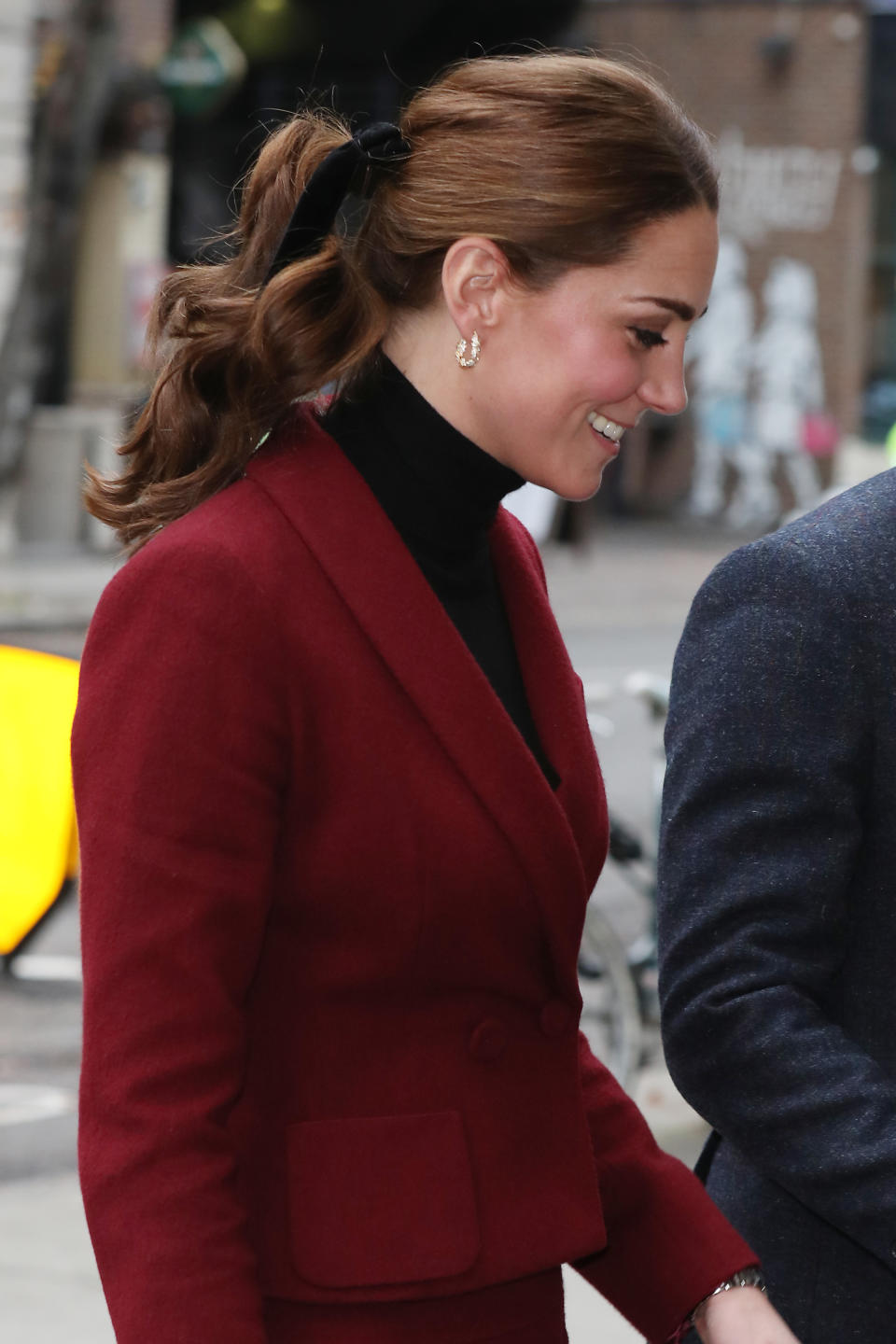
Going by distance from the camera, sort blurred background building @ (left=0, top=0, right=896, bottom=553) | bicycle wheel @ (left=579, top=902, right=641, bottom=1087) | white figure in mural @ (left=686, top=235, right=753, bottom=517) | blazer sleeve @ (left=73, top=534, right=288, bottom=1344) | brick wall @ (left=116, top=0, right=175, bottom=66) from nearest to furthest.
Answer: blazer sleeve @ (left=73, top=534, right=288, bottom=1344) → bicycle wheel @ (left=579, top=902, right=641, bottom=1087) → blurred background building @ (left=0, top=0, right=896, bottom=553) → brick wall @ (left=116, top=0, right=175, bottom=66) → white figure in mural @ (left=686, top=235, right=753, bottom=517)

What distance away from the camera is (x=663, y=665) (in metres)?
13.2

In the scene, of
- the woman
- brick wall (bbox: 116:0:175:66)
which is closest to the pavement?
the woman

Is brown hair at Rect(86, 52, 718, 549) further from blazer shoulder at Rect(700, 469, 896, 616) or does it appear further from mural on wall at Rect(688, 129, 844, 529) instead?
mural on wall at Rect(688, 129, 844, 529)

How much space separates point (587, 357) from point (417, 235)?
20cm

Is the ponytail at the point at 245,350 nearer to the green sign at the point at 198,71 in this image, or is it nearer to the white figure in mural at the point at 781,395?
the green sign at the point at 198,71

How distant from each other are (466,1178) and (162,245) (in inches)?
848

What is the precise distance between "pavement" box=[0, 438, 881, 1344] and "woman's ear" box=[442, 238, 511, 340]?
0.64 meters

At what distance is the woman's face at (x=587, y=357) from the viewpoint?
174cm

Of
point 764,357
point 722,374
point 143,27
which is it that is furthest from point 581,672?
point 764,357

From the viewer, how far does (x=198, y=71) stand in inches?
746

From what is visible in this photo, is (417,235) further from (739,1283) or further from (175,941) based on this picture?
(739,1283)

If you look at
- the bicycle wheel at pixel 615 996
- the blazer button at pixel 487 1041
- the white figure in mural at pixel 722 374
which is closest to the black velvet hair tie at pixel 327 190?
the blazer button at pixel 487 1041

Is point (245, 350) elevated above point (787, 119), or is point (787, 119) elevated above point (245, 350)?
point (245, 350)

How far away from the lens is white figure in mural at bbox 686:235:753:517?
2467cm
